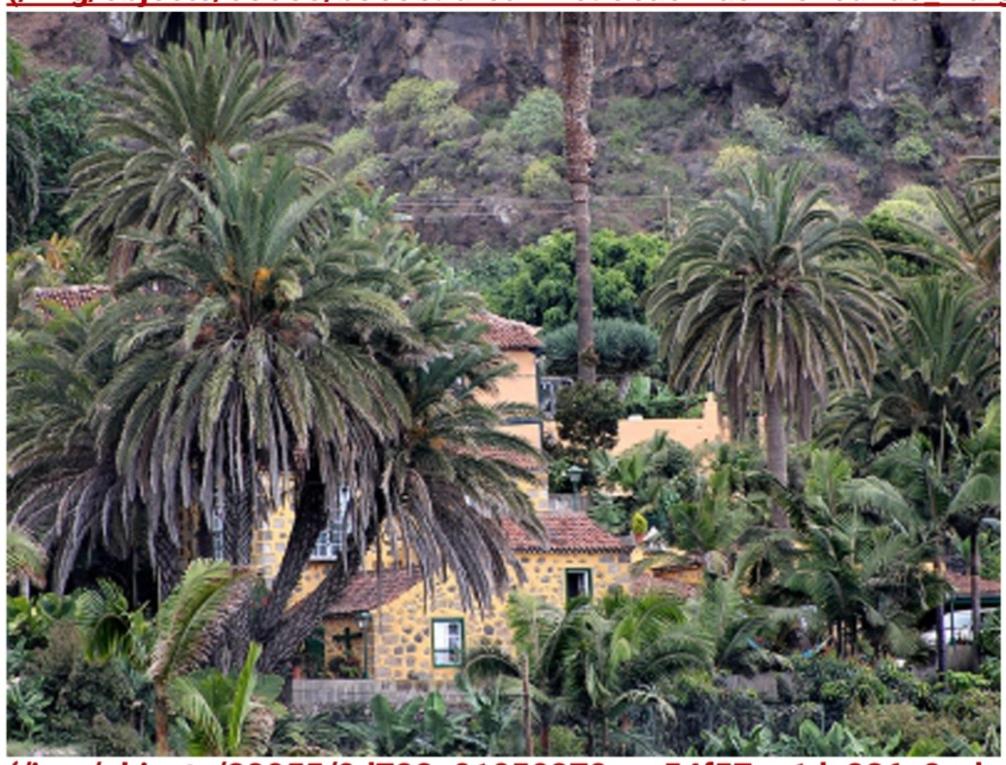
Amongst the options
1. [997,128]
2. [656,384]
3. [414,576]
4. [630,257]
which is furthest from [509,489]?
[997,128]

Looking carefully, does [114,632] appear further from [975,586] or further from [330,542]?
[975,586]

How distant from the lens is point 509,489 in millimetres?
44938

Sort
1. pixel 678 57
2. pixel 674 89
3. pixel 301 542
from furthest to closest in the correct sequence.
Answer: pixel 678 57 → pixel 674 89 → pixel 301 542

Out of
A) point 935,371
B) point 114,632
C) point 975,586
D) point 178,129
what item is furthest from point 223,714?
point 935,371

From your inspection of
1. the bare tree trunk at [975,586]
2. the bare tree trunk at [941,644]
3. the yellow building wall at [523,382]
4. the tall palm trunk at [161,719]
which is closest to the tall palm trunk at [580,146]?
the yellow building wall at [523,382]

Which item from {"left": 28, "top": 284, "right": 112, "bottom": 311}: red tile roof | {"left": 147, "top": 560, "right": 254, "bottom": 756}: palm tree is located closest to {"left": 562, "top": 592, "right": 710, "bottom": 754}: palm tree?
{"left": 147, "top": 560, "right": 254, "bottom": 756}: palm tree

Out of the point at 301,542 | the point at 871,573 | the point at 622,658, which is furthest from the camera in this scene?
the point at 871,573

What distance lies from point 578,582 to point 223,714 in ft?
52.5

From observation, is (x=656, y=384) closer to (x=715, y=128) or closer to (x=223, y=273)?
(x=223, y=273)

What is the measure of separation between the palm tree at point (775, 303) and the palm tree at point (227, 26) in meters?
16.1

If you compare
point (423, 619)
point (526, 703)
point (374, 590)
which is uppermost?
point (374, 590)

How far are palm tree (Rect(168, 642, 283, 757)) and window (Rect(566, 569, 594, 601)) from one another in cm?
1363

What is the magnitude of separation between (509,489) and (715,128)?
9189 cm

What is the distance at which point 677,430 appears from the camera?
68.9 metres
